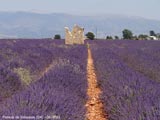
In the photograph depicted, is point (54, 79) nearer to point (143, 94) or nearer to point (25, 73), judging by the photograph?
point (143, 94)

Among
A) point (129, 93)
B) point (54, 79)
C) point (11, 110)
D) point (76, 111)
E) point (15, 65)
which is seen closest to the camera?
point (11, 110)

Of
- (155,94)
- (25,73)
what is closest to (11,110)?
(155,94)

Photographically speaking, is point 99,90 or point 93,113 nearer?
point 93,113

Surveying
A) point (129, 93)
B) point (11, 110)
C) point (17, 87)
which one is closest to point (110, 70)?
point (17, 87)

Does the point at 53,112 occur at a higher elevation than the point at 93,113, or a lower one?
higher

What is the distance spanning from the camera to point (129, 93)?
18.6 feet

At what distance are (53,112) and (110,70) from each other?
16.2 ft

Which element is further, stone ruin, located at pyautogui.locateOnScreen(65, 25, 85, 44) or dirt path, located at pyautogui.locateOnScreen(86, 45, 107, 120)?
stone ruin, located at pyautogui.locateOnScreen(65, 25, 85, 44)

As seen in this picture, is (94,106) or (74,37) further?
(74,37)

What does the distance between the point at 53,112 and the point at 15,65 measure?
556cm

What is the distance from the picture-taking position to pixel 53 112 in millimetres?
4141

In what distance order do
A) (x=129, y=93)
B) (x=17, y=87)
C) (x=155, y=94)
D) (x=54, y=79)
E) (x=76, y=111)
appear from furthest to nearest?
(x=17, y=87) → (x=54, y=79) → (x=129, y=93) → (x=155, y=94) → (x=76, y=111)

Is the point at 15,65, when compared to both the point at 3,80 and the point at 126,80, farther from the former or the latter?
the point at 126,80

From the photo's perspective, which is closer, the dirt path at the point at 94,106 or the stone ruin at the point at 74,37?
the dirt path at the point at 94,106
